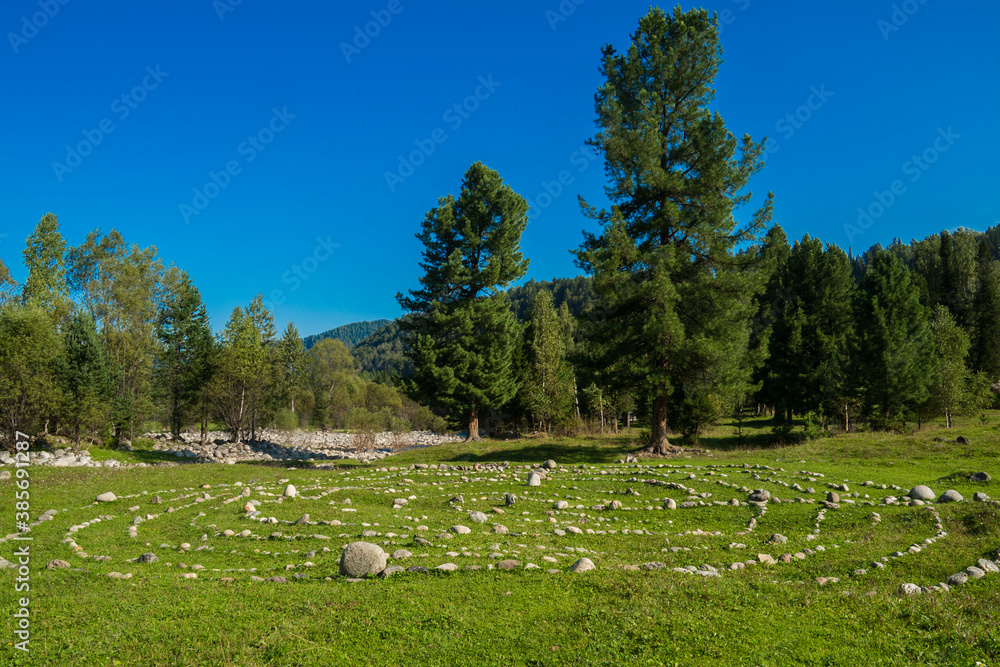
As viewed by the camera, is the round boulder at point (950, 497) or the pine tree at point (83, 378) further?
the pine tree at point (83, 378)

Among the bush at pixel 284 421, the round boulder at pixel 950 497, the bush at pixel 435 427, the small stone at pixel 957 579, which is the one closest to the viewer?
the small stone at pixel 957 579

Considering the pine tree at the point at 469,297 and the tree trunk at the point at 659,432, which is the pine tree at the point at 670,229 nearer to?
the tree trunk at the point at 659,432

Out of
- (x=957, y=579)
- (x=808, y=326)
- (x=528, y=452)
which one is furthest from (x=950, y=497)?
(x=808, y=326)

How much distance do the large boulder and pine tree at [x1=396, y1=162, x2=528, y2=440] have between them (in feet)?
83.1

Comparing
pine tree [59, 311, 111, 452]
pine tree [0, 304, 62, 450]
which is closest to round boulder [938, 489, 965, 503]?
pine tree [0, 304, 62, 450]

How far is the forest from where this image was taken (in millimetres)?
22016

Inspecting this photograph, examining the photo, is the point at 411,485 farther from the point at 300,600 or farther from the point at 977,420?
the point at 977,420

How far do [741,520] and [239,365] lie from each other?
39.8 meters

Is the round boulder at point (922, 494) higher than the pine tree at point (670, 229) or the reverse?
the reverse

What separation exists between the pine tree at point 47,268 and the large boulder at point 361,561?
39.2 m

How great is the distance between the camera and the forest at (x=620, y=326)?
A: 22.0 m

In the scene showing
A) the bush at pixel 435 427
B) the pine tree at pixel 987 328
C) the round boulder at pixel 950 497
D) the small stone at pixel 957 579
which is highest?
the pine tree at pixel 987 328

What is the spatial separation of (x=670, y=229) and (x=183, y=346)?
4239 centimetres

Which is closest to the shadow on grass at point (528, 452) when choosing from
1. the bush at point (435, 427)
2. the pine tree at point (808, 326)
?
the pine tree at point (808, 326)
